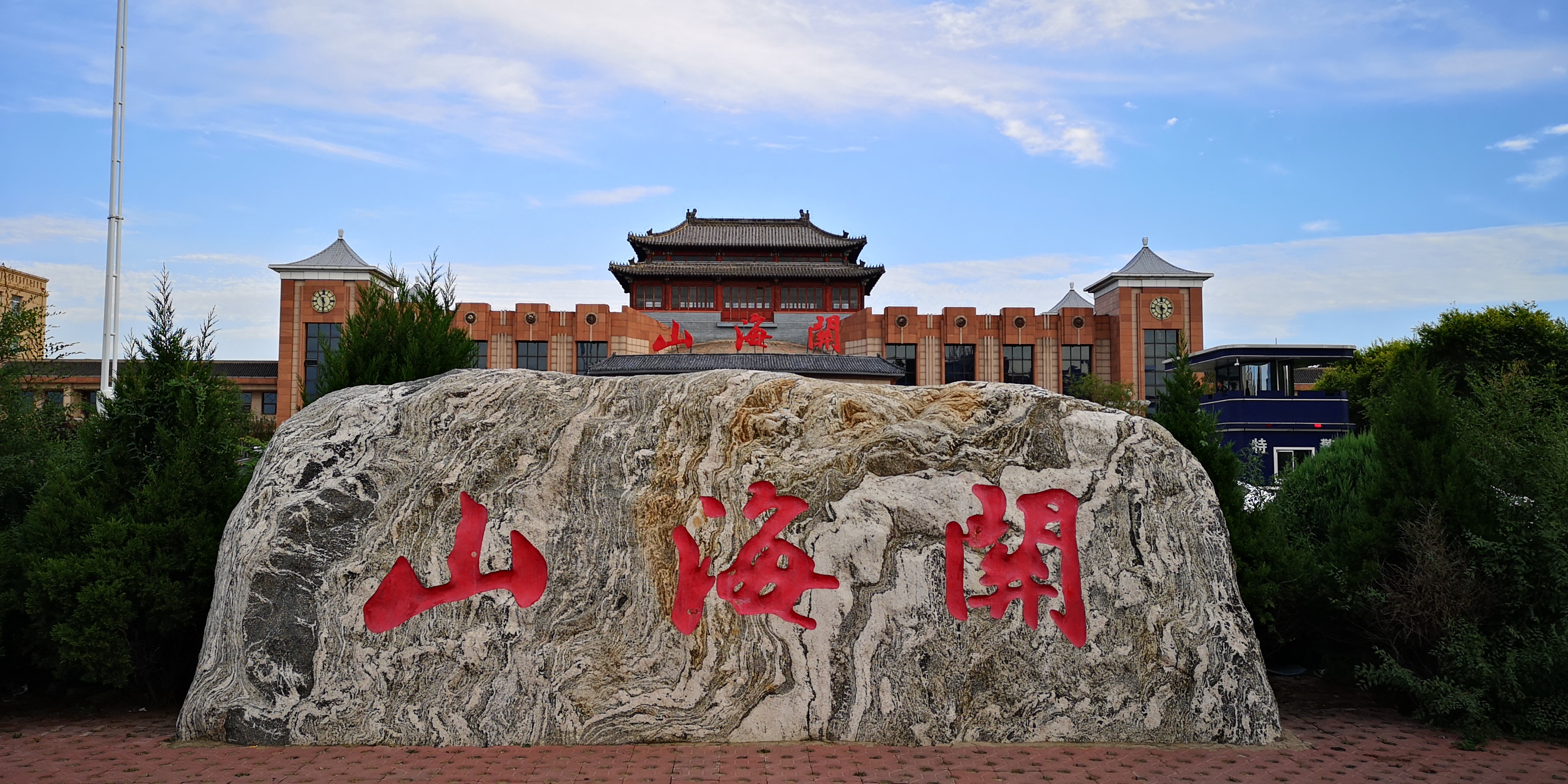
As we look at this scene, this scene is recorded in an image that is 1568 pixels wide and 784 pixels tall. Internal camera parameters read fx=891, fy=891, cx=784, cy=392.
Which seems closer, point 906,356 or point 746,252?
point 906,356

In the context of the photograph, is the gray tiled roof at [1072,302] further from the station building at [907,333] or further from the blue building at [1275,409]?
the blue building at [1275,409]

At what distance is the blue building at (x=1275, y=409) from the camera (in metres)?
19.7

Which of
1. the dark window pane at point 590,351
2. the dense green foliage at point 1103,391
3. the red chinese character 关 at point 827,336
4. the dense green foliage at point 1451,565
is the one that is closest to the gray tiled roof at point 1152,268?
the dense green foliage at point 1103,391

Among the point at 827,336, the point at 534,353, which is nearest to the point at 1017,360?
the point at 827,336

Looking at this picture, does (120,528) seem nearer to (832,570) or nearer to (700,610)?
(700,610)

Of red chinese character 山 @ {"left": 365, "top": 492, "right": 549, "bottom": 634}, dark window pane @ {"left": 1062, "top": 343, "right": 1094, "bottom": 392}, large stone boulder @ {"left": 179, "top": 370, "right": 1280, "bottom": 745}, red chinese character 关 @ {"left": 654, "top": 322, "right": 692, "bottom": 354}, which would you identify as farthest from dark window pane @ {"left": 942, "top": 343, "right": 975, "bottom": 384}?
red chinese character 山 @ {"left": 365, "top": 492, "right": 549, "bottom": 634}

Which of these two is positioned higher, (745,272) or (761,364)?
(745,272)

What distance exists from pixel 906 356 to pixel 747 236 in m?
11.5

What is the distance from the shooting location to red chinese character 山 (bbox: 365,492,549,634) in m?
4.94

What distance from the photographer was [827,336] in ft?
91.1

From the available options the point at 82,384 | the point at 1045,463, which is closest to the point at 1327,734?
the point at 1045,463

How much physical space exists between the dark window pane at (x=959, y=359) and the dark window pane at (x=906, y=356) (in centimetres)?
115

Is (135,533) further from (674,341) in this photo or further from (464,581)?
(674,341)

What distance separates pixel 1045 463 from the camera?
A: 17.4 feet
